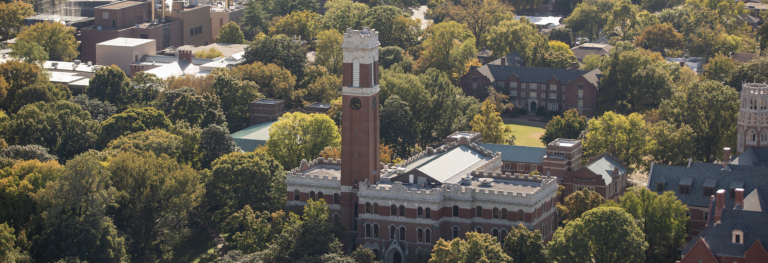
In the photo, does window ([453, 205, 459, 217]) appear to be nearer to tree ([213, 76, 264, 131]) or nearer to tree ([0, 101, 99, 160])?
tree ([0, 101, 99, 160])

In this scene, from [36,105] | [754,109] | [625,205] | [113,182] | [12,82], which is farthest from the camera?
[12,82]

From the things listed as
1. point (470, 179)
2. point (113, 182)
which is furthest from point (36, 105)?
point (470, 179)

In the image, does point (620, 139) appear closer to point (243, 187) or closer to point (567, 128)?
point (567, 128)

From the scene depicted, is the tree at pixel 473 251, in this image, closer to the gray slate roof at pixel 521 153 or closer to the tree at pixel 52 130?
the gray slate roof at pixel 521 153

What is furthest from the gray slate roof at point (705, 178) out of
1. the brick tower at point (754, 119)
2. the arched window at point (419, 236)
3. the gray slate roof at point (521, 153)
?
the arched window at point (419, 236)

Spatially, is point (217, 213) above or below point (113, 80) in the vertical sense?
below

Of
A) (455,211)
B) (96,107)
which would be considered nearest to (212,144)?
(96,107)

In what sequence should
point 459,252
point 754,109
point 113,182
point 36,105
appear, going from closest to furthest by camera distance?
point 459,252 < point 113,182 < point 754,109 < point 36,105

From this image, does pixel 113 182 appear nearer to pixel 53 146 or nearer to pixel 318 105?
pixel 53 146
